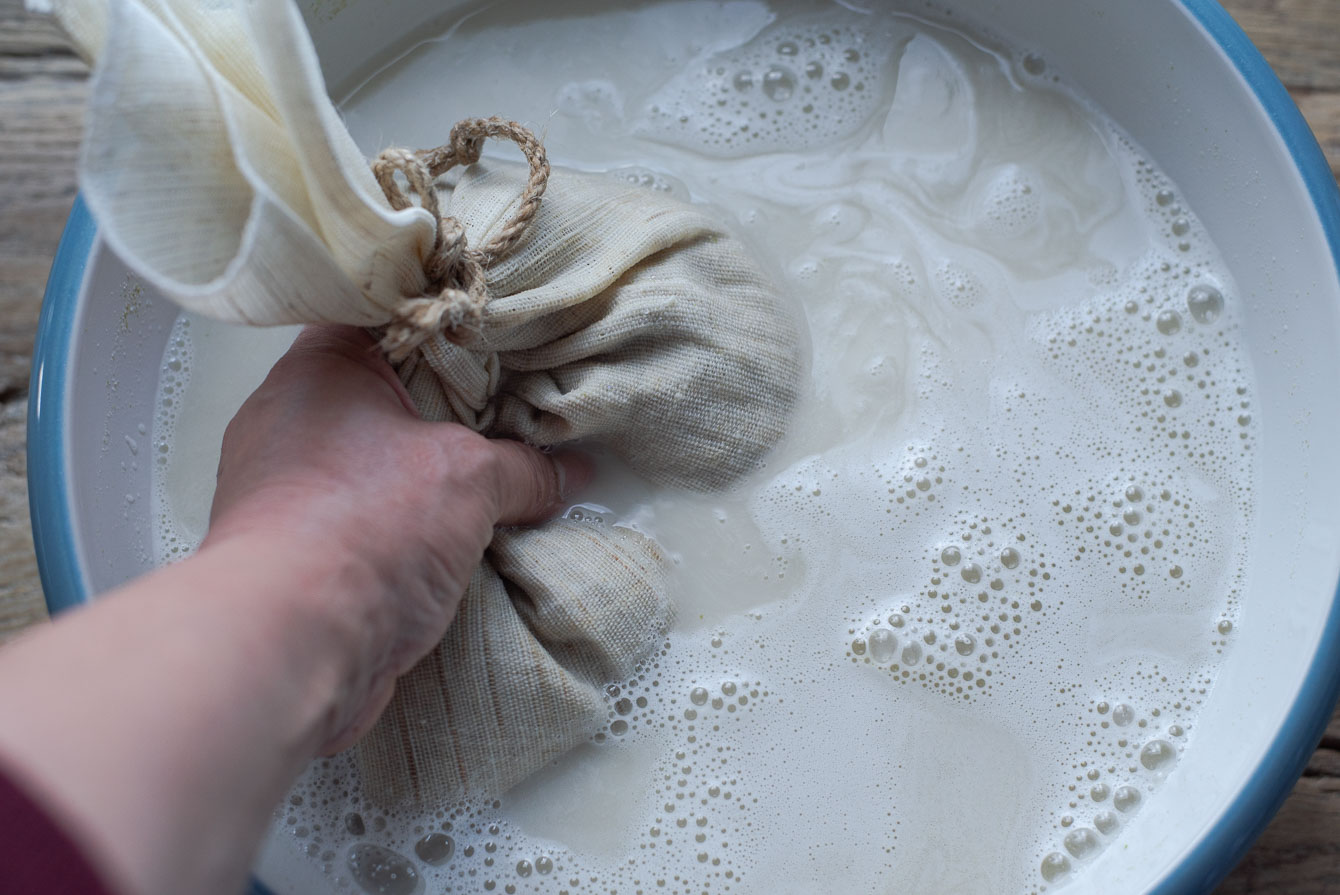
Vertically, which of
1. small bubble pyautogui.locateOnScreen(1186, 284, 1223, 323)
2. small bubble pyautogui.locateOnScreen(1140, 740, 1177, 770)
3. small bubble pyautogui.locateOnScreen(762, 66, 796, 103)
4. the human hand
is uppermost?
small bubble pyautogui.locateOnScreen(762, 66, 796, 103)

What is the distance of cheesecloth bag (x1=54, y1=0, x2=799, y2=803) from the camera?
551mm

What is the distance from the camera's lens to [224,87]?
58 centimetres

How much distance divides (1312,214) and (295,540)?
806 millimetres

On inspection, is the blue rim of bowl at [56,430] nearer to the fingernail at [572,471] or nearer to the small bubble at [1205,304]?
the fingernail at [572,471]

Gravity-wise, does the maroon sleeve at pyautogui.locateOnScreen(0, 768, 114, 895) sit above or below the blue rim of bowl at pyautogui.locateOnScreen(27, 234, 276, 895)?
above

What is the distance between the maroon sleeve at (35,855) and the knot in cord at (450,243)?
320mm

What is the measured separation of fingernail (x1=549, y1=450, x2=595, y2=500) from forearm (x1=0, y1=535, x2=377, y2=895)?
1.05 ft

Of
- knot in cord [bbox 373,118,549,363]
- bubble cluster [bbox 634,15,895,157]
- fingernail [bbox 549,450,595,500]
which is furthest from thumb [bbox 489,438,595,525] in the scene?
bubble cluster [bbox 634,15,895,157]

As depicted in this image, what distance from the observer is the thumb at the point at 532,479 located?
728 millimetres

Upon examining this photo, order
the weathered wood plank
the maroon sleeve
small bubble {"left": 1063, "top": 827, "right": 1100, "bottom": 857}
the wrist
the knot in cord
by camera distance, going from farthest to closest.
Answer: the weathered wood plank < small bubble {"left": 1063, "top": 827, "right": 1100, "bottom": 857} < the knot in cord < the wrist < the maroon sleeve

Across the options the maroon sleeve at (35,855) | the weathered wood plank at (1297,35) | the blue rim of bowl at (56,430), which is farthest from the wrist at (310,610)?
the weathered wood plank at (1297,35)

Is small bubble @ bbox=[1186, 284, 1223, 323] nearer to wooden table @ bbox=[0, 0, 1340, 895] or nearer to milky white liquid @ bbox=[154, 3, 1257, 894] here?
milky white liquid @ bbox=[154, 3, 1257, 894]

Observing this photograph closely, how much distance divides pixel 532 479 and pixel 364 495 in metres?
0.18

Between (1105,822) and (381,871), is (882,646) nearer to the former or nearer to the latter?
(1105,822)
